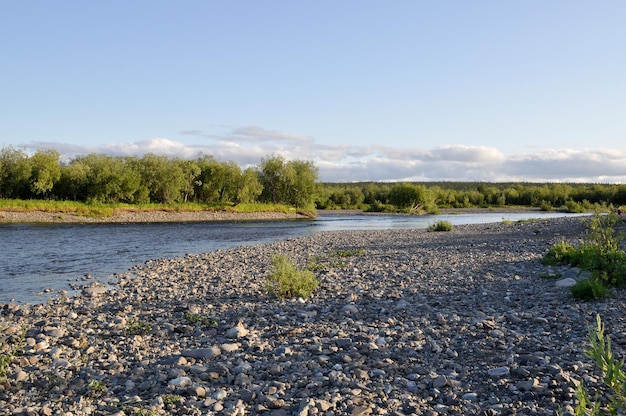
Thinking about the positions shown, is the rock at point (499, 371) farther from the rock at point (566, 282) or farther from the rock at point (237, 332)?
the rock at point (566, 282)

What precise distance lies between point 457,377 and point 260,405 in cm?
272

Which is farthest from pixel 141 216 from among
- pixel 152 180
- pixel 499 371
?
pixel 499 371

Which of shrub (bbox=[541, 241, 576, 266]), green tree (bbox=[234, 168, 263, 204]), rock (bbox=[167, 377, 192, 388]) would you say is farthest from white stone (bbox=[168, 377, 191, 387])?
green tree (bbox=[234, 168, 263, 204])

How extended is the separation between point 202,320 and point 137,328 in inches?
51.1

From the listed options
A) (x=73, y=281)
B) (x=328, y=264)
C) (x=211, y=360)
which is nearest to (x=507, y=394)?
(x=211, y=360)

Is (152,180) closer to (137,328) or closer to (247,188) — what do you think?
(247,188)

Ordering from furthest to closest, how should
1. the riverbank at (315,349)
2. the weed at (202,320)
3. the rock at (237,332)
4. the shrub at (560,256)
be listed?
1. the shrub at (560,256)
2. the weed at (202,320)
3. the rock at (237,332)
4. the riverbank at (315,349)

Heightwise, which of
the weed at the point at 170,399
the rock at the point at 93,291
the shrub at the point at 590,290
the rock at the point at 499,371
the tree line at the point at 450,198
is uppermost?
the tree line at the point at 450,198

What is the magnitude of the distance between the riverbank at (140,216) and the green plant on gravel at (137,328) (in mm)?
50415

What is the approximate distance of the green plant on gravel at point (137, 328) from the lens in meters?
9.58

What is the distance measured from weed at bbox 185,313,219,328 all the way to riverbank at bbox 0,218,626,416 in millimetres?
43

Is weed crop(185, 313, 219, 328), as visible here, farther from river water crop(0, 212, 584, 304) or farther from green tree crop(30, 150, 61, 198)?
green tree crop(30, 150, 61, 198)

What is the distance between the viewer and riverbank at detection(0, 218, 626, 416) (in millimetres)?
6070

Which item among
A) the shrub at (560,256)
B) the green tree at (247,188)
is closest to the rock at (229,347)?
the shrub at (560,256)
